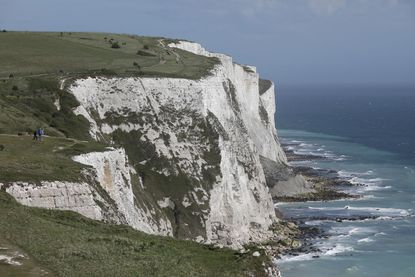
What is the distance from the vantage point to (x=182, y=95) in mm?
67250

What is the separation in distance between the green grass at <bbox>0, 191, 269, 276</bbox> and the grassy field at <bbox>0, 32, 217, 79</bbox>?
37908 mm

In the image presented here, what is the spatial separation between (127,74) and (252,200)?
18591mm

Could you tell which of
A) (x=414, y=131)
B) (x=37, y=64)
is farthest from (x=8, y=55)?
(x=414, y=131)

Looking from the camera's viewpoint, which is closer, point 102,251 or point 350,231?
point 102,251

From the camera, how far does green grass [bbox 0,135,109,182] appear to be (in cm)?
3195

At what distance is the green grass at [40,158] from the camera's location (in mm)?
31953

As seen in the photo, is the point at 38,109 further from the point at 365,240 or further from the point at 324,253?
the point at 365,240

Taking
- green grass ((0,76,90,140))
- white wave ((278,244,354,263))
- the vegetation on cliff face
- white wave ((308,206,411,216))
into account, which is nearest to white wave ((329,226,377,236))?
white wave ((278,244,354,263))

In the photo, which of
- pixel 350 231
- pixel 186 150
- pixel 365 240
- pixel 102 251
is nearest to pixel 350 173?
pixel 350 231

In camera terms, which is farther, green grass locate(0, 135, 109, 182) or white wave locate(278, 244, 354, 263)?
white wave locate(278, 244, 354, 263)

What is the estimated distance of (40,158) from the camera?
3553 centimetres

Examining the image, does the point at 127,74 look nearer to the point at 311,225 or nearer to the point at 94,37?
the point at 311,225

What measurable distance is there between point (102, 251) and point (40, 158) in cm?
1224

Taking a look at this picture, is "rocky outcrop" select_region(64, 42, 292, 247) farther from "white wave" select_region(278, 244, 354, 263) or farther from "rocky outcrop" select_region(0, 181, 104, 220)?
"rocky outcrop" select_region(0, 181, 104, 220)
